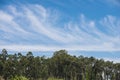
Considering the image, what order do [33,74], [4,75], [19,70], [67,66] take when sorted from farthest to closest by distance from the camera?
[67,66], [33,74], [19,70], [4,75]

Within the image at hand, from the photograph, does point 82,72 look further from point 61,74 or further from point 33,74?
point 33,74

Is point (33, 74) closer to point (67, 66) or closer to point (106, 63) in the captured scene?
point (67, 66)

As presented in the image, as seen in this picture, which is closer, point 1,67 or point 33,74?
point 1,67

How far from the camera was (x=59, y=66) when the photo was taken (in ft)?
501

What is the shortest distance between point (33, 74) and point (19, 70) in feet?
33.9

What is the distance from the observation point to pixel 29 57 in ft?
445

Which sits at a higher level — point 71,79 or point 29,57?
point 29,57

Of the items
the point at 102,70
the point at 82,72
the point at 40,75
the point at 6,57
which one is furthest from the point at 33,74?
the point at 102,70

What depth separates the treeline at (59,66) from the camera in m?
128

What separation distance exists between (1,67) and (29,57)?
16.3 metres

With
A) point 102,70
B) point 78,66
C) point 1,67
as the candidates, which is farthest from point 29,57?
point 102,70

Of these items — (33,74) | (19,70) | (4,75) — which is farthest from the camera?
(33,74)

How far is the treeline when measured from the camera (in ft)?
420

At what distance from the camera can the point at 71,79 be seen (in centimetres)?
15312
